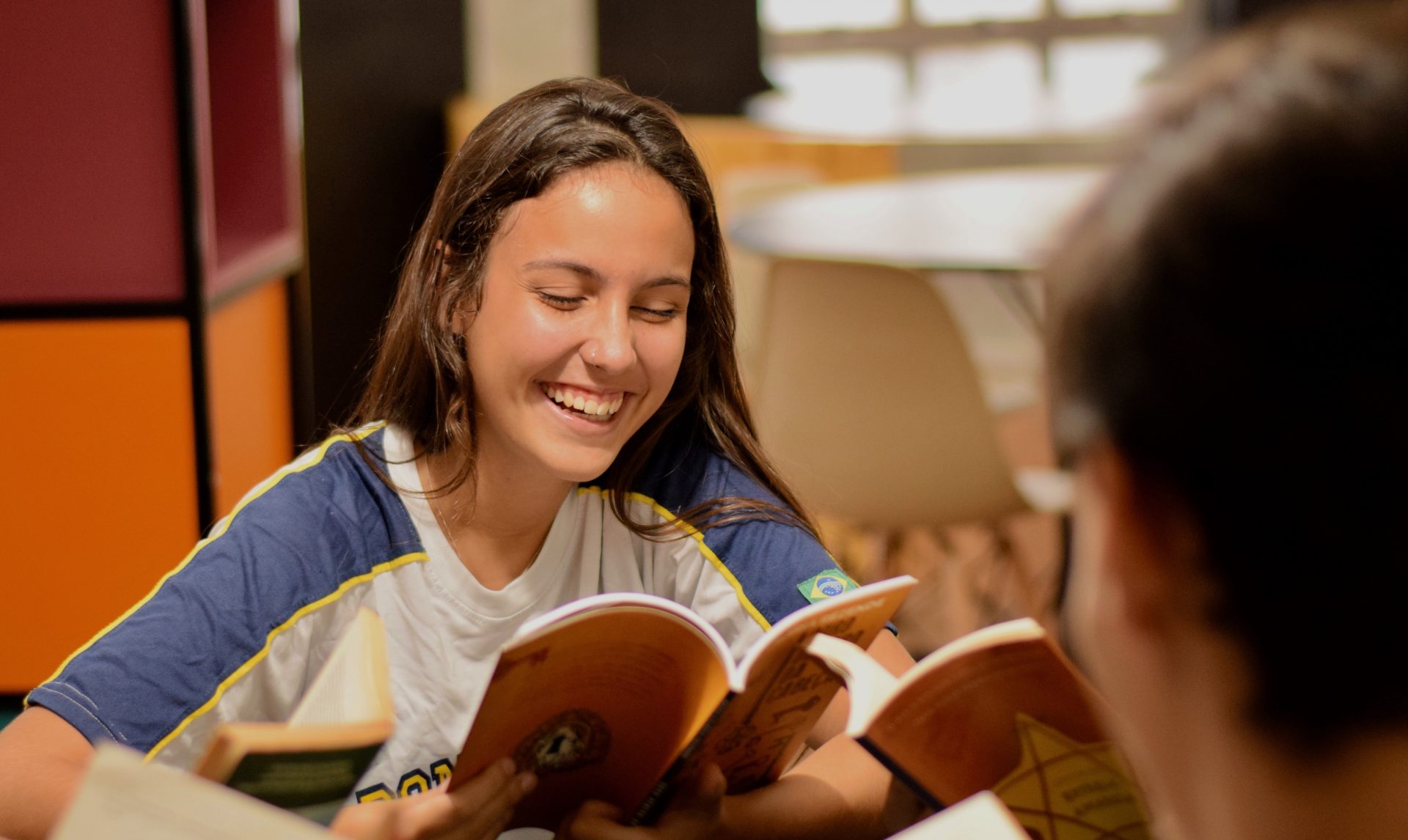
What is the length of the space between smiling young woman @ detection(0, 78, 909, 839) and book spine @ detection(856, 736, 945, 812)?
232mm

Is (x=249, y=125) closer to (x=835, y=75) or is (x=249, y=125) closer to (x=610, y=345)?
(x=610, y=345)

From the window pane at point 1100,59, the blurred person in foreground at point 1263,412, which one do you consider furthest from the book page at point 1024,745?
the window pane at point 1100,59

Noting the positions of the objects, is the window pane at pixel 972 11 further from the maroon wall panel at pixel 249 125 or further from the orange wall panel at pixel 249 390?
the orange wall panel at pixel 249 390

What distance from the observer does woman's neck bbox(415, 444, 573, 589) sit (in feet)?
4.15

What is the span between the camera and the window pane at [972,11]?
19.0 ft

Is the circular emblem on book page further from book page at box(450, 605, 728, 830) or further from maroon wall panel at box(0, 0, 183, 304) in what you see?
maroon wall panel at box(0, 0, 183, 304)

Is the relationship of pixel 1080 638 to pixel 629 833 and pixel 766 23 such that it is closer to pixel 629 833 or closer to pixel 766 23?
pixel 629 833

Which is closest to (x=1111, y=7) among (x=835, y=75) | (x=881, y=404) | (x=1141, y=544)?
(x=835, y=75)

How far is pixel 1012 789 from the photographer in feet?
2.67

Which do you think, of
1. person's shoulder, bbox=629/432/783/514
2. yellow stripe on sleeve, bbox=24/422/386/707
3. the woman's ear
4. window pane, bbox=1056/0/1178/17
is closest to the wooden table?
person's shoulder, bbox=629/432/783/514

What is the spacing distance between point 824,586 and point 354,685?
0.58 m

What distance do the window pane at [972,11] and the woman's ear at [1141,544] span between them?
5709mm

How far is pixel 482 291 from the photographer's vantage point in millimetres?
1239

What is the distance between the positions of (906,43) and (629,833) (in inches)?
212
